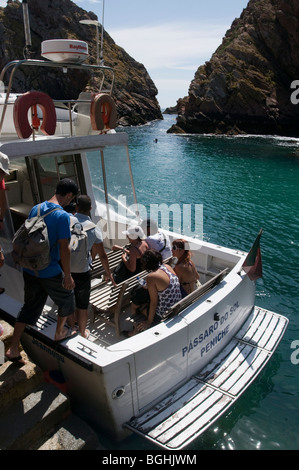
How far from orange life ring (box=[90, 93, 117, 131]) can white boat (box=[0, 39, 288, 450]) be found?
94mm

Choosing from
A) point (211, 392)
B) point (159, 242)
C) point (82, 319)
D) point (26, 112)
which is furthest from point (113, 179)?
point (211, 392)

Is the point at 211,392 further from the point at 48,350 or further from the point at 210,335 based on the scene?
the point at 48,350

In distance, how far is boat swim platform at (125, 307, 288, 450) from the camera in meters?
4.04

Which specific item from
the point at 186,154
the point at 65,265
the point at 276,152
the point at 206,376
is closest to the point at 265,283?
the point at 206,376

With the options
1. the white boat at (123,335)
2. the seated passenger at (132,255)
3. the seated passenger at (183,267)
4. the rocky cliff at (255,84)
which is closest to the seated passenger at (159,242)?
the seated passenger at (132,255)

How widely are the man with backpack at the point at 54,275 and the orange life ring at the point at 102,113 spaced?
7.10 ft

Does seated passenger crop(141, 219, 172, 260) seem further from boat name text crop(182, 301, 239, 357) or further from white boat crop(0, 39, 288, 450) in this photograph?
boat name text crop(182, 301, 239, 357)

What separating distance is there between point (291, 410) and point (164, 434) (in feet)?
7.51

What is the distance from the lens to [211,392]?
4.67m

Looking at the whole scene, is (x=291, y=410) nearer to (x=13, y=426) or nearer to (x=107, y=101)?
(x=13, y=426)

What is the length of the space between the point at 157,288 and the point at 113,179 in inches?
99.6

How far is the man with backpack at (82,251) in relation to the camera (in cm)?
422

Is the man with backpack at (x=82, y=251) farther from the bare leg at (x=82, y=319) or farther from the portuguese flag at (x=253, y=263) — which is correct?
the portuguese flag at (x=253, y=263)
